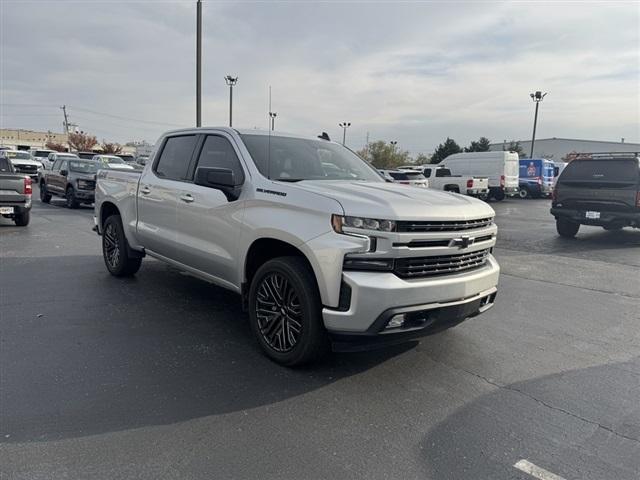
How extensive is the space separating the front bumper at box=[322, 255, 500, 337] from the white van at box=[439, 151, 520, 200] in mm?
24023

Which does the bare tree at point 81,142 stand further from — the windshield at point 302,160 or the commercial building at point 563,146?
the windshield at point 302,160

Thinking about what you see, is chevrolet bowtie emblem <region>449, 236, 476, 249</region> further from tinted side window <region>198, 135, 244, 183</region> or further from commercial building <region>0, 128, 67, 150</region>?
commercial building <region>0, 128, 67, 150</region>

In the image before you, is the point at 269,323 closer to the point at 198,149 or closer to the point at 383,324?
the point at 383,324

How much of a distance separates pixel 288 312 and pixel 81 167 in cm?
1583

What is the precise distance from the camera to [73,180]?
16516 mm

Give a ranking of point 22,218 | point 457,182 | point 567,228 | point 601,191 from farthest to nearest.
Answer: point 457,182
point 567,228
point 22,218
point 601,191

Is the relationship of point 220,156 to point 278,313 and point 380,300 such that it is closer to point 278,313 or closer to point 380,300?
point 278,313

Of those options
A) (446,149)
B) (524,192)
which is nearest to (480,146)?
(446,149)

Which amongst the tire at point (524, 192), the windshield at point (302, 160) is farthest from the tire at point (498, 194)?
the windshield at point (302, 160)

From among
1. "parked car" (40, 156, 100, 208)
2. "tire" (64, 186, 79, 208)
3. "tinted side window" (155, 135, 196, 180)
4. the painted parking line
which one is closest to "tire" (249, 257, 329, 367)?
the painted parking line

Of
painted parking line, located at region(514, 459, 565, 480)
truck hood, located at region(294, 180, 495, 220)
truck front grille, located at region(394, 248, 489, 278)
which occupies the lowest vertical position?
painted parking line, located at region(514, 459, 565, 480)

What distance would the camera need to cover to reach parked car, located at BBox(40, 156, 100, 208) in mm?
16328

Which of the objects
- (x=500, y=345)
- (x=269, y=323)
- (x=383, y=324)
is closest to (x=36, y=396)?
(x=269, y=323)

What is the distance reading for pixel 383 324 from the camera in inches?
130
